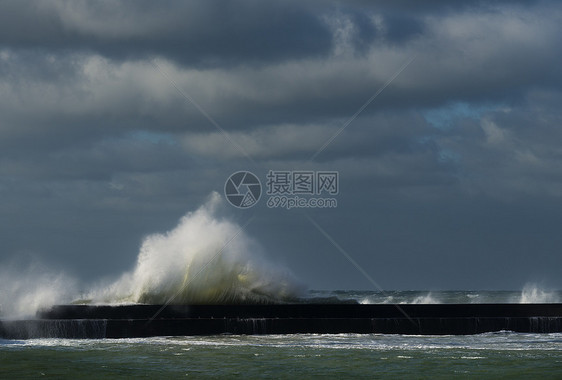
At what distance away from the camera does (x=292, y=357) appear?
16078 mm

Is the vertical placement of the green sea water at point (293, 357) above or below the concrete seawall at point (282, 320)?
below

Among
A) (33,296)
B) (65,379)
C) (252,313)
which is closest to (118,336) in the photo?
(252,313)

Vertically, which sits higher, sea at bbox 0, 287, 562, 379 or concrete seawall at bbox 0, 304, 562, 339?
concrete seawall at bbox 0, 304, 562, 339

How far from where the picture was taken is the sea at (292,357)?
553 inches

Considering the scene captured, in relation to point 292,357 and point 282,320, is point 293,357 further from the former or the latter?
point 282,320

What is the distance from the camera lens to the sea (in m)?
14.0

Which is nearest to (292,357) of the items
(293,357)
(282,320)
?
(293,357)

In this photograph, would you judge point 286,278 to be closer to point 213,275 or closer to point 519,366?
point 213,275

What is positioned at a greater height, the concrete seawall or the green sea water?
the concrete seawall

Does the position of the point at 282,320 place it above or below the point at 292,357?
above

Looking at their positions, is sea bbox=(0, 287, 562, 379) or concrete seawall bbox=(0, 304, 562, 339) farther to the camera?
concrete seawall bbox=(0, 304, 562, 339)

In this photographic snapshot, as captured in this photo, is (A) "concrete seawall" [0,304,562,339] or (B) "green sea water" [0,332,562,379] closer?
(B) "green sea water" [0,332,562,379]

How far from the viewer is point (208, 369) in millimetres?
14539

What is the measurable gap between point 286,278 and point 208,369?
46.8ft
